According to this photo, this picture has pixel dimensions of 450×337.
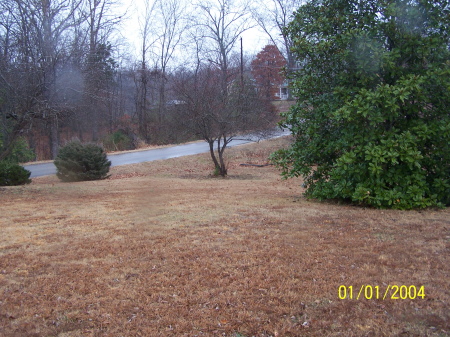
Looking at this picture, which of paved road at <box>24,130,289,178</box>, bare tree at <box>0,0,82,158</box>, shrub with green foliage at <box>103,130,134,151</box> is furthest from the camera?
shrub with green foliage at <box>103,130,134,151</box>

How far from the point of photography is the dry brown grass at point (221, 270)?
351 centimetres

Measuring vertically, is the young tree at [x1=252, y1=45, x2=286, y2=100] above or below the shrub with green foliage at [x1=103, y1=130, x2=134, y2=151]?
above

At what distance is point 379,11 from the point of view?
27.2ft

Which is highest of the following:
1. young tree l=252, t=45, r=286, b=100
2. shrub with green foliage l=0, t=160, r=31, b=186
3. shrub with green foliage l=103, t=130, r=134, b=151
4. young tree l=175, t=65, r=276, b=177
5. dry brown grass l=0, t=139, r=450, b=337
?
young tree l=252, t=45, r=286, b=100

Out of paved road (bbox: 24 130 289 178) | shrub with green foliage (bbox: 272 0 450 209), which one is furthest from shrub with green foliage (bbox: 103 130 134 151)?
shrub with green foliage (bbox: 272 0 450 209)

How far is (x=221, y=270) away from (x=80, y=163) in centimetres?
1397

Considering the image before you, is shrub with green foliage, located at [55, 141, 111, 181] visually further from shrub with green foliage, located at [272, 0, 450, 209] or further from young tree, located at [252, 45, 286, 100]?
young tree, located at [252, 45, 286, 100]

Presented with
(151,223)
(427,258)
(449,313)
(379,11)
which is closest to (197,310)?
(449,313)

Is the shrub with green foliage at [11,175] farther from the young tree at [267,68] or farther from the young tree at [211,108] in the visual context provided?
the young tree at [267,68]

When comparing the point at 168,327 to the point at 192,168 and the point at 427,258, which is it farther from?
the point at 192,168
